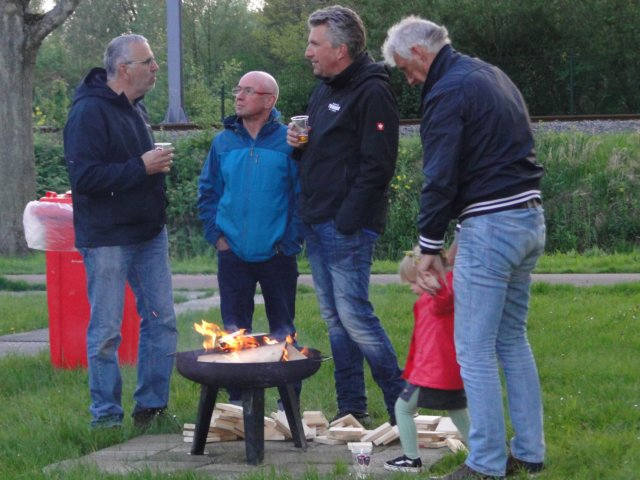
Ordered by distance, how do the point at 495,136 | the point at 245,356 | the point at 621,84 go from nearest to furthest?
1. the point at 495,136
2. the point at 245,356
3. the point at 621,84

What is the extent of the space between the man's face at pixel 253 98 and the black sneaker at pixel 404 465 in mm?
2397

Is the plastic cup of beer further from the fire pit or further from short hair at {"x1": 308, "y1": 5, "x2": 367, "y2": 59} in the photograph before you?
the fire pit

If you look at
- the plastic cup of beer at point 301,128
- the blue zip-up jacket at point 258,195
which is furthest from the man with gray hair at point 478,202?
the blue zip-up jacket at point 258,195

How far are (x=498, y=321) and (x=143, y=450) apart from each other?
2.16m

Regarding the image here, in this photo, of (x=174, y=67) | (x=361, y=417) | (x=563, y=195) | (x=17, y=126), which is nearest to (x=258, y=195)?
(x=361, y=417)

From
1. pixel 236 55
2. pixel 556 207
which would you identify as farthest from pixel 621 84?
pixel 236 55

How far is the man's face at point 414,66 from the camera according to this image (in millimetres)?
5392

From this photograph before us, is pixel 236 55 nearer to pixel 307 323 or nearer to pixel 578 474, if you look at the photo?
pixel 307 323

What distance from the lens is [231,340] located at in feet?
20.1

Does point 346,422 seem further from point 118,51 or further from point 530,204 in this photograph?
point 118,51

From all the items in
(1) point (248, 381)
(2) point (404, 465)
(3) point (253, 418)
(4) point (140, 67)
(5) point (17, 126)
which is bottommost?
(2) point (404, 465)

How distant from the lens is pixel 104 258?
266 inches

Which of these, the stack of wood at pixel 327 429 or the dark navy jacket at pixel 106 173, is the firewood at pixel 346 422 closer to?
the stack of wood at pixel 327 429

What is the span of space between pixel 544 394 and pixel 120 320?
8.73 ft
